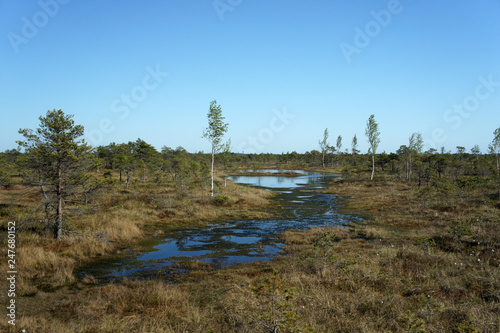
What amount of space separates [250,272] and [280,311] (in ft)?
21.2

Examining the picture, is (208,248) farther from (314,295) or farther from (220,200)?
(220,200)

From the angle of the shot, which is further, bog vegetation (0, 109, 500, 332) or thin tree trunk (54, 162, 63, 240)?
thin tree trunk (54, 162, 63, 240)

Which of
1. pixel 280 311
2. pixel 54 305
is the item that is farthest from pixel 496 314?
pixel 54 305

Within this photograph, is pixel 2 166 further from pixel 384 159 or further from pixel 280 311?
pixel 384 159

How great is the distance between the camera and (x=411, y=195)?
38.9 m

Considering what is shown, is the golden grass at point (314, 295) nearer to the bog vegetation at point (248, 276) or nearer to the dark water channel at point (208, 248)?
the bog vegetation at point (248, 276)

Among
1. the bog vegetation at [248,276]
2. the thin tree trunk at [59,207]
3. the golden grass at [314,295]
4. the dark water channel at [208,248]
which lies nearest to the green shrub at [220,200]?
the bog vegetation at [248,276]

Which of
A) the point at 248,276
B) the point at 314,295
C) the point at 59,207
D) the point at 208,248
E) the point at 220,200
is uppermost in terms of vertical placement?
the point at 59,207

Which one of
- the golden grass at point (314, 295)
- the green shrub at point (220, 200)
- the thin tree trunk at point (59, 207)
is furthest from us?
the green shrub at point (220, 200)

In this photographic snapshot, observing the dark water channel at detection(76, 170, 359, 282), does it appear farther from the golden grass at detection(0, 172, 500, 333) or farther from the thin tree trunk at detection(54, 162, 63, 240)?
the thin tree trunk at detection(54, 162, 63, 240)

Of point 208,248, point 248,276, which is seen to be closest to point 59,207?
point 208,248

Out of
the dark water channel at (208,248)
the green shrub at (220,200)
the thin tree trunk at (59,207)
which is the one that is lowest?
the dark water channel at (208,248)

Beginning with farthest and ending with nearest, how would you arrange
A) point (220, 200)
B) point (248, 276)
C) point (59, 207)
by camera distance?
point (220, 200)
point (59, 207)
point (248, 276)

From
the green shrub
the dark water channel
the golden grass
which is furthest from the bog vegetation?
the green shrub
